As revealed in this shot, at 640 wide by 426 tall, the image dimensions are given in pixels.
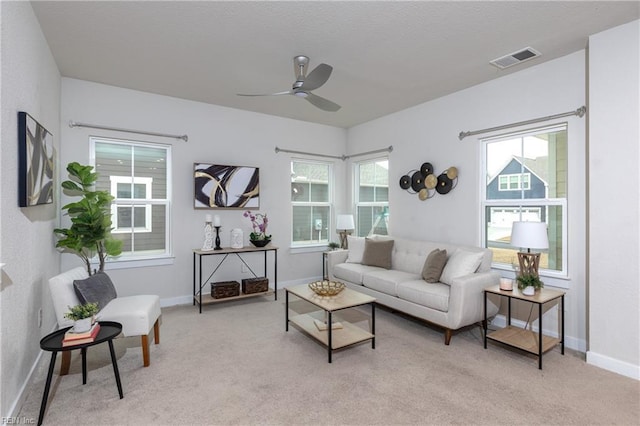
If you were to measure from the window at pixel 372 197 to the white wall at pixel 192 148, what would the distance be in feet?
2.60

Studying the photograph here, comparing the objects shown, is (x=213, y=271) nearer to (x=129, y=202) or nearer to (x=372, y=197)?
(x=129, y=202)

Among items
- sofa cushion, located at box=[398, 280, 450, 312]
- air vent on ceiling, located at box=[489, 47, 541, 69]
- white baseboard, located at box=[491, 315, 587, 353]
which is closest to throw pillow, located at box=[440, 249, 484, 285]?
sofa cushion, located at box=[398, 280, 450, 312]

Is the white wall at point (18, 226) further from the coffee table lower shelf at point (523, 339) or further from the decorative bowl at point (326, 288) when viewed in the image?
the coffee table lower shelf at point (523, 339)

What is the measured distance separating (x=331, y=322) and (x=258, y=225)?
7.98 ft

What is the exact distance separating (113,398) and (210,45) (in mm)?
2920

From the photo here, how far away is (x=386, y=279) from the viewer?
12.9 ft

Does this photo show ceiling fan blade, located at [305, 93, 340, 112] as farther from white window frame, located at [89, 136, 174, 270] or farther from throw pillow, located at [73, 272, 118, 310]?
throw pillow, located at [73, 272, 118, 310]

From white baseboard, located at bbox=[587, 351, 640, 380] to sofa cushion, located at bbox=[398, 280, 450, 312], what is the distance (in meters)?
1.19

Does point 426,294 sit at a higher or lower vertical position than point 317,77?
lower

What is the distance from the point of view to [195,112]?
4613 mm

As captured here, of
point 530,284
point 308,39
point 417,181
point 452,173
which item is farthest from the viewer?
point 417,181

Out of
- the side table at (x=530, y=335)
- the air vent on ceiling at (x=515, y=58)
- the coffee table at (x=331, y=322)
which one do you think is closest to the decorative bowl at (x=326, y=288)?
the coffee table at (x=331, y=322)

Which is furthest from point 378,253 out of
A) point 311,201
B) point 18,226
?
point 18,226

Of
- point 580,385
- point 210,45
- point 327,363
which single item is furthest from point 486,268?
point 210,45
